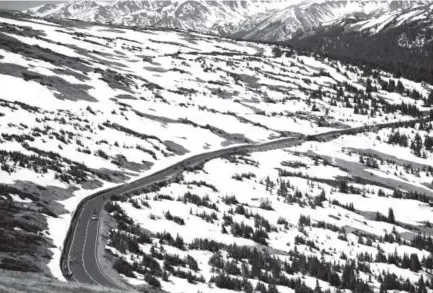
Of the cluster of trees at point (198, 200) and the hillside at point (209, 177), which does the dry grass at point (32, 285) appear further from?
the cluster of trees at point (198, 200)

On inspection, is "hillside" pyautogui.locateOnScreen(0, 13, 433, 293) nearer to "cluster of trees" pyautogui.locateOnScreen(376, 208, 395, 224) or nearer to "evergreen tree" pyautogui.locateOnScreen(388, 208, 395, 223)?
"evergreen tree" pyautogui.locateOnScreen(388, 208, 395, 223)

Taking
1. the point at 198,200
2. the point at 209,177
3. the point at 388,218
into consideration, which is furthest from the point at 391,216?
the point at 209,177

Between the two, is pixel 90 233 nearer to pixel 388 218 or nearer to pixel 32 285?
pixel 32 285

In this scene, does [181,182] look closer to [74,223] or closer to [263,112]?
[74,223]

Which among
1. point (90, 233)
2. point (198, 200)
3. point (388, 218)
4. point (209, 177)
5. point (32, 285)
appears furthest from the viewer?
point (209, 177)

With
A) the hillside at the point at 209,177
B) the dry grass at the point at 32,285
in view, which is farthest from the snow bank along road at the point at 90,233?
the dry grass at the point at 32,285

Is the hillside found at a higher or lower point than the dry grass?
lower

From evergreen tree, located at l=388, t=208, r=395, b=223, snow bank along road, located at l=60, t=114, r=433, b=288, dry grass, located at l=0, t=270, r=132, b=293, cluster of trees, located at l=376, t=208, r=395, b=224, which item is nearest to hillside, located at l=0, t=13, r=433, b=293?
evergreen tree, located at l=388, t=208, r=395, b=223
